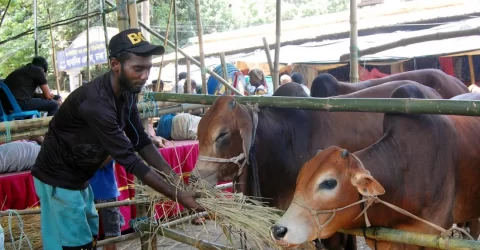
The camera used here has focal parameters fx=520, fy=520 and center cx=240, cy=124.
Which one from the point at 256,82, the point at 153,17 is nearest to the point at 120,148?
the point at 256,82

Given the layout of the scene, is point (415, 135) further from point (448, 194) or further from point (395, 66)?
point (395, 66)

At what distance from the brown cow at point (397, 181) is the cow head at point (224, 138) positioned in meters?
0.81

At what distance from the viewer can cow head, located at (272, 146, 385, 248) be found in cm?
249

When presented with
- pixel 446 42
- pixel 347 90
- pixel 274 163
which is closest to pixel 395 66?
pixel 446 42

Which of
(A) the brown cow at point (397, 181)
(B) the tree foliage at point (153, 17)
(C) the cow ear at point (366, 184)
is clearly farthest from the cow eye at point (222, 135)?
(B) the tree foliage at point (153, 17)

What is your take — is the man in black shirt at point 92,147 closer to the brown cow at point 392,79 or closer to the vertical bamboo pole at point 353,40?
the brown cow at point 392,79

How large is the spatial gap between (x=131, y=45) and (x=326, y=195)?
1.33 metres

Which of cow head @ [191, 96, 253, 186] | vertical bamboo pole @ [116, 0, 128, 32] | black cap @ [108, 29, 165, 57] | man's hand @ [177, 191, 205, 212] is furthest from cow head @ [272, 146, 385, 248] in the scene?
vertical bamboo pole @ [116, 0, 128, 32]

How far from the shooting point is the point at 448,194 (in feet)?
9.43

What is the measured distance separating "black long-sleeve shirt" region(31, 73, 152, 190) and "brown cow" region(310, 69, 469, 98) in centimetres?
170

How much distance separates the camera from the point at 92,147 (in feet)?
10.2

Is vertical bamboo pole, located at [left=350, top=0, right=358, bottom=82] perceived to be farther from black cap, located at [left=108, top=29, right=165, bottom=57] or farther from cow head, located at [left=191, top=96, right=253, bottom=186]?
black cap, located at [left=108, top=29, right=165, bottom=57]

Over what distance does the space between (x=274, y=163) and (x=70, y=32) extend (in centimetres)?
2209

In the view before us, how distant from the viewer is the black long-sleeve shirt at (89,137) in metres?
2.83
